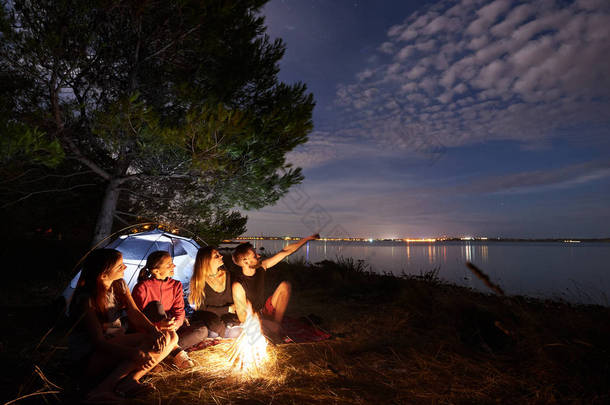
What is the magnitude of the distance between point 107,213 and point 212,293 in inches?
180

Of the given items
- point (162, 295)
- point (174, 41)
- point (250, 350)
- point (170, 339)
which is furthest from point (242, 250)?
point (174, 41)

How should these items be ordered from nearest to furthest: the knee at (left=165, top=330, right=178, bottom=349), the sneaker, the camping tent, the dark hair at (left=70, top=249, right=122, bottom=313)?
the dark hair at (left=70, top=249, right=122, bottom=313), the knee at (left=165, top=330, right=178, bottom=349), the sneaker, the camping tent

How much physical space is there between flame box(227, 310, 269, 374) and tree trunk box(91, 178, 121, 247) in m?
5.49

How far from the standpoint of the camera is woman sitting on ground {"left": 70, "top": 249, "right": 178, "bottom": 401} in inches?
98.2

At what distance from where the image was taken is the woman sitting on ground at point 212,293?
390cm

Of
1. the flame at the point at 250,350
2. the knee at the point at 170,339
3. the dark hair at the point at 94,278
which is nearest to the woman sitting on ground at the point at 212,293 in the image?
the flame at the point at 250,350

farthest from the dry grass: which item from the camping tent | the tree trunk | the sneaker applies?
the tree trunk

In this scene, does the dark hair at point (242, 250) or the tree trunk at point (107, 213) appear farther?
the tree trunk at point (107, 213)

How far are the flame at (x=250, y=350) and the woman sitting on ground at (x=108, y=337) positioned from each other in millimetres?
617

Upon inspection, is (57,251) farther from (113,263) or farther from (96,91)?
(113,263)

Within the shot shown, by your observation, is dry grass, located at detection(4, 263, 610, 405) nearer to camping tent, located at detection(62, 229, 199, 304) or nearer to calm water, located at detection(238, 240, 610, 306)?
calm water, located at detection(238, 240, 610, 306)

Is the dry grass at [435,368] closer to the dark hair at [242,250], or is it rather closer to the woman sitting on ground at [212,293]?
the woman sitting on ground at [212,293]

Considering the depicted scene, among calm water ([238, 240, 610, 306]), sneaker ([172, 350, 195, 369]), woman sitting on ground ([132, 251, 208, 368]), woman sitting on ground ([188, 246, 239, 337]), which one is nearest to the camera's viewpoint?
sneaker ([172, 350, 195, 369])

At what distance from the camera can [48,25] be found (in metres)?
5.49
